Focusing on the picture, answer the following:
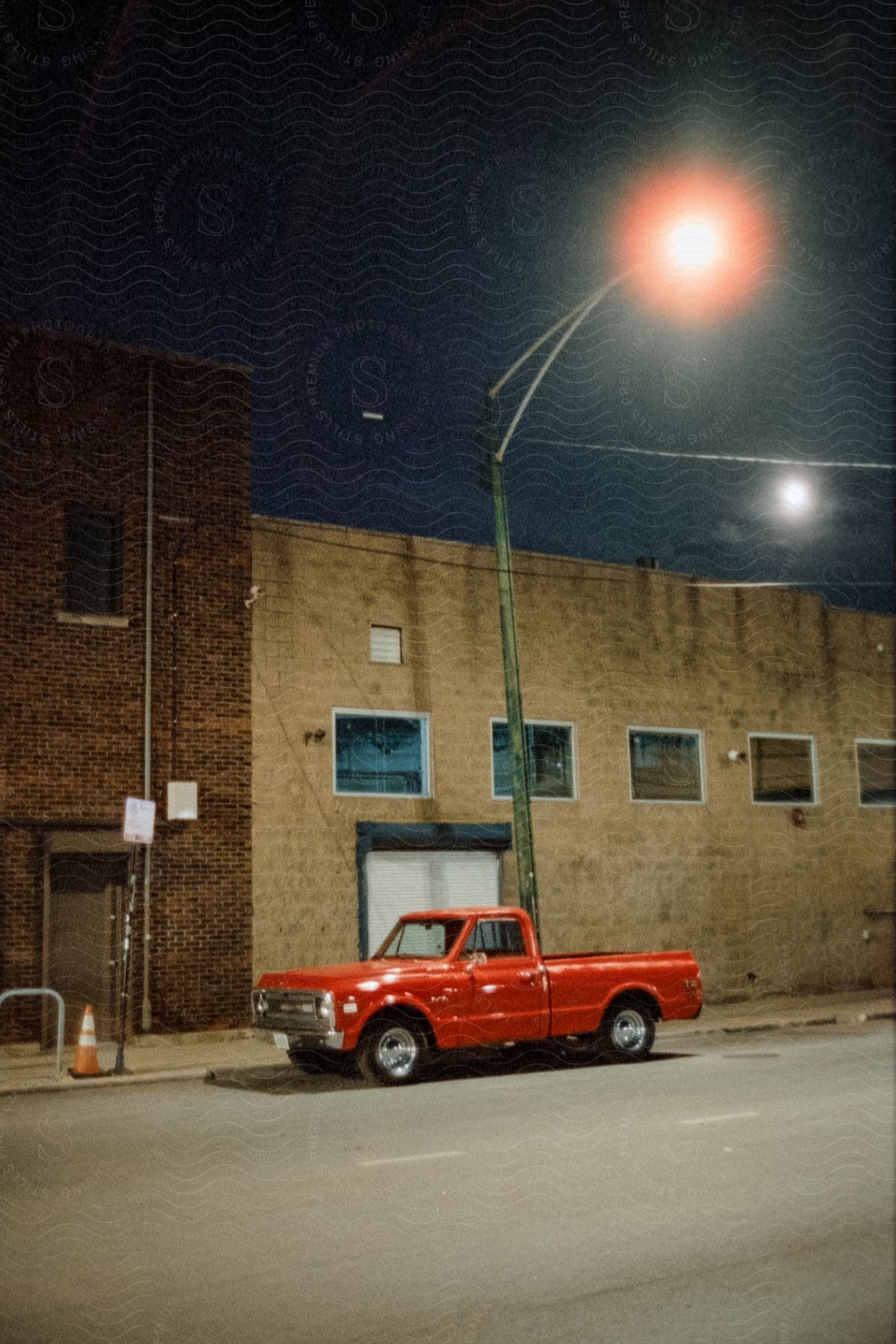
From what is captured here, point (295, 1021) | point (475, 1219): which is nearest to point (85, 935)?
point (295, 1021)

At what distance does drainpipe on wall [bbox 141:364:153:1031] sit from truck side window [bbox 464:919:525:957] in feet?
17.6

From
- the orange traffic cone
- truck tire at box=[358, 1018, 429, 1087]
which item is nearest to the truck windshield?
truck tire at box=[358, 1018, 429, 1087]

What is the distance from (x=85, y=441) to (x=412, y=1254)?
13.5 m

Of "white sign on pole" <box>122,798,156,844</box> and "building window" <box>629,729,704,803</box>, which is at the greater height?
"building window" <box>629,729,704,803</box>

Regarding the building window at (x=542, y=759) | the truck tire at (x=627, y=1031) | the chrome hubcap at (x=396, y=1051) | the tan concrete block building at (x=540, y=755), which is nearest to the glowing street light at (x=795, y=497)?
the chrome hubcap at (x=396, y=1051)

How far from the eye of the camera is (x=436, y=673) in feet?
63.7

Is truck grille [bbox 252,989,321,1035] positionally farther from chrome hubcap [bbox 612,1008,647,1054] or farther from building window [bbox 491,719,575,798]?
building window [bbox 491,719,575,798]

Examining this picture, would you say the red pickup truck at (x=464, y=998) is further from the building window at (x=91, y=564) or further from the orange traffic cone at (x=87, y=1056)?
the building window at (x=91, y=564)

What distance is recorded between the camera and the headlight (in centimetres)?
1179

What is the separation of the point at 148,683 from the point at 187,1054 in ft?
15.4

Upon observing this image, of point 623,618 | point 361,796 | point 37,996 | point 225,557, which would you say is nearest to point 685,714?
point 623,618

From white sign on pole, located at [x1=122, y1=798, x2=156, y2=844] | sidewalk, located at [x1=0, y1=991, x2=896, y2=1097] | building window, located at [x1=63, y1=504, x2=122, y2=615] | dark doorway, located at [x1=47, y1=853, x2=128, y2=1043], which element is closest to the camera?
sidewalk, located at [x1=0, y1=991, x2=896, y2=1097]

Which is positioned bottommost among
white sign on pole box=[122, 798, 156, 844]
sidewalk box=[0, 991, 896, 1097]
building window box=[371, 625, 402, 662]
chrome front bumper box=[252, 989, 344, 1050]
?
sidewalk box=[0, 991, 896, 1097]

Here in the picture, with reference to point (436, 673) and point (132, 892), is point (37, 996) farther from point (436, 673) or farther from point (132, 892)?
point (436, 673)
